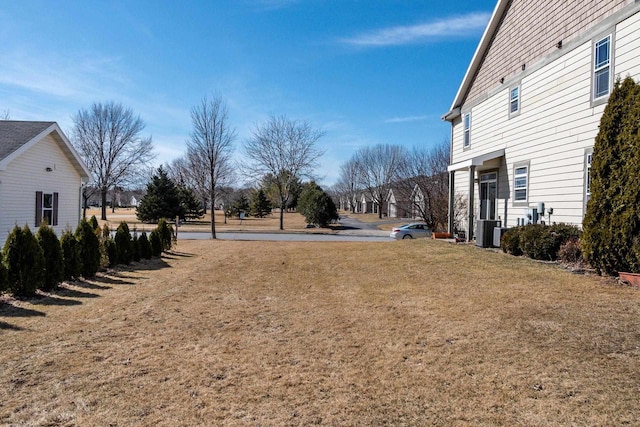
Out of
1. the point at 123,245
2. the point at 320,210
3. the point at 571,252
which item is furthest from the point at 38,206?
the point at 320,210

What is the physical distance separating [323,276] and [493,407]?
261 inches

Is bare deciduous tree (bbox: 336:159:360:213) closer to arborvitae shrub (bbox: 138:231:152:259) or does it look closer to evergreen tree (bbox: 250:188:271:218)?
evergreen tree (bbox: 250:188:271:218)

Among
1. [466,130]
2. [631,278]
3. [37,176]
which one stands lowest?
[631,278]

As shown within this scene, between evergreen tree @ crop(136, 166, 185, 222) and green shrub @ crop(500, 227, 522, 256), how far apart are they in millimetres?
38776

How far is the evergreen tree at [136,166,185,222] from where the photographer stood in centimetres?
4403

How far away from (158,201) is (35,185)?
29.3 meters

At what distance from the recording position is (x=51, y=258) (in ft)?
27.0

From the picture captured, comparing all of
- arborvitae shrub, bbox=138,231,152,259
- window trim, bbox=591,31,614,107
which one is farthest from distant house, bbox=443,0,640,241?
arborvitae shrub, bbox=138,231,152,259

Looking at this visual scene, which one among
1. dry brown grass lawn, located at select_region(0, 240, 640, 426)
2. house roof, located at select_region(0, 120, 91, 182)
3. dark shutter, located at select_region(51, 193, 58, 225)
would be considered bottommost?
dry brown grass lawn, located at select_region(0, 240, 640, 426)

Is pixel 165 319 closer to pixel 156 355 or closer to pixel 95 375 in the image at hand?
pixel 156 355

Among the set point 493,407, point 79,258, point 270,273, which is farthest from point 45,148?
point 493,407

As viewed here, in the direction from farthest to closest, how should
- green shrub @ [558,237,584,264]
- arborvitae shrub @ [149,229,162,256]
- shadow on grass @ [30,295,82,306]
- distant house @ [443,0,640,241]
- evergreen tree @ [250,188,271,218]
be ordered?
evergreen tree @ [250,188,271,218], arborvitae shrub @ [149,229,162,256], distant house @ [443,0,640,241], green shrub @ [558,237,584,264], shadow on grass @ [30,295,82,306]

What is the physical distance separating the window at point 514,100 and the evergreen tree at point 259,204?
49779 millimetres

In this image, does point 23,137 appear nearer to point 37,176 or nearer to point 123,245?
point 37,176
